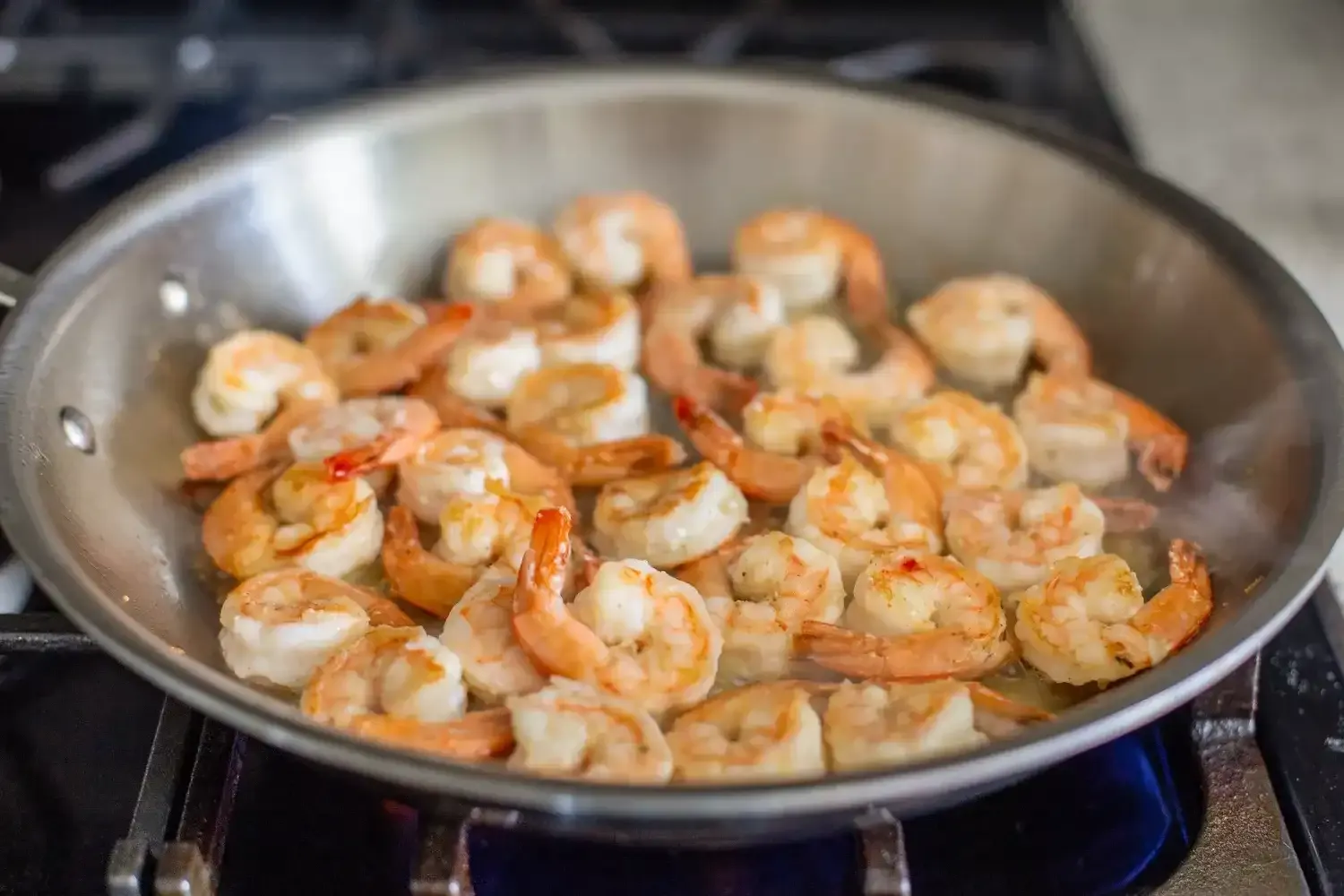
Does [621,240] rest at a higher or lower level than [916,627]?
higher

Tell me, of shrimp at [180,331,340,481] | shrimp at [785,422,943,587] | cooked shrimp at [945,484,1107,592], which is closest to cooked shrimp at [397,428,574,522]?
shrimp at [180,331,340,481]

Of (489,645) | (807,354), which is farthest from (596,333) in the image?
(489,645)

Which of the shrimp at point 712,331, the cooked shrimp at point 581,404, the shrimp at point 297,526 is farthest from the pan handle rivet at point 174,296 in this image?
the shrimp at point 712,331

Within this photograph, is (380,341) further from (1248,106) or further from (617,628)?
(1248,106)

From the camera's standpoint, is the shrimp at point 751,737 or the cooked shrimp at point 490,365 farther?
the cooked shrimp at point 490,365

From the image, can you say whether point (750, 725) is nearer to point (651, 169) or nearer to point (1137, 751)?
point (1137, 751)

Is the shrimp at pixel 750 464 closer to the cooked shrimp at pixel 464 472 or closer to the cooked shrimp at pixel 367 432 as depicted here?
the cooked shrimp at pixel 464 472
